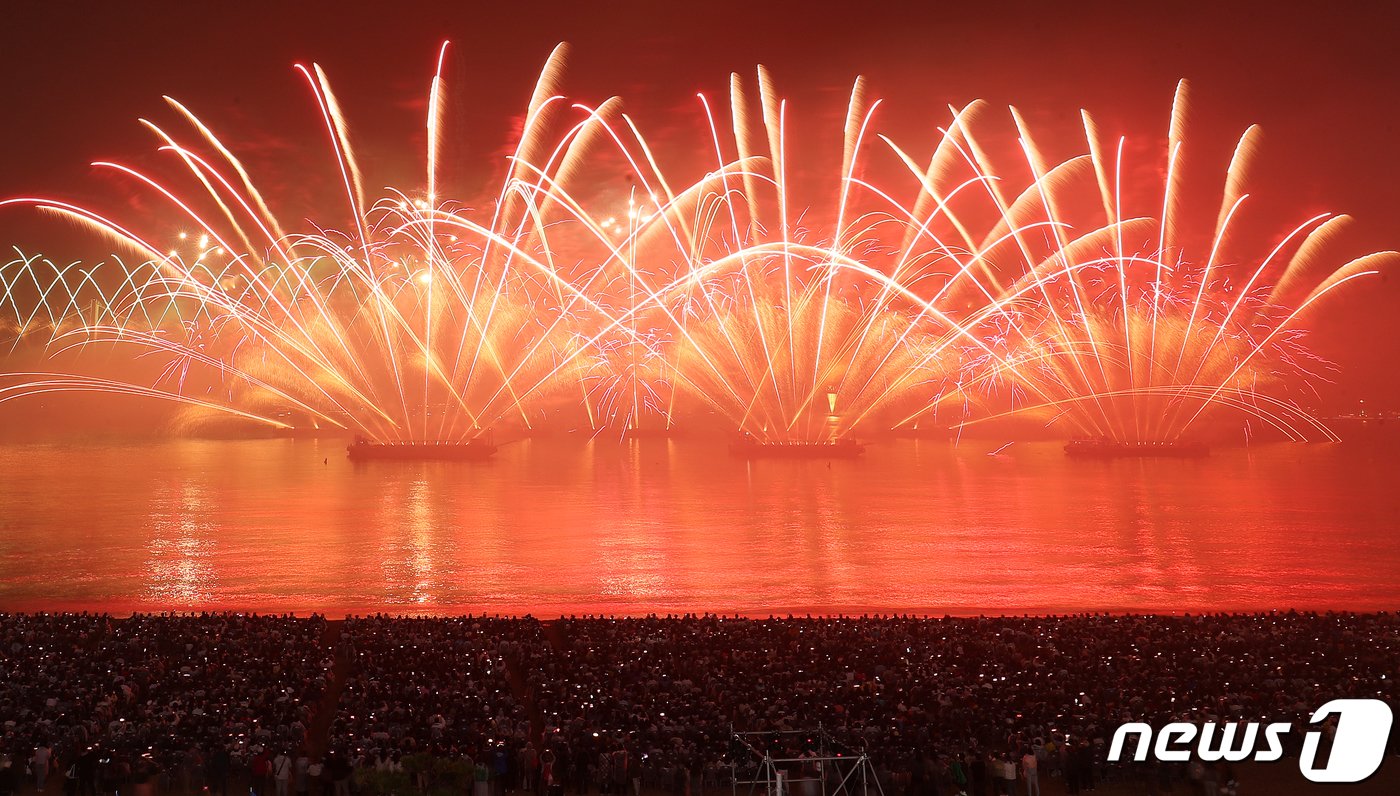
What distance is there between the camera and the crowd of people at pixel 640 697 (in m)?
13.8

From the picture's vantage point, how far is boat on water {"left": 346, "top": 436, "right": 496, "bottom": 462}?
6612 cm

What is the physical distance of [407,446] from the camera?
67000mm

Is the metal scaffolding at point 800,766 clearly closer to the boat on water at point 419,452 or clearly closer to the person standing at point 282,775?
the person standing at point 282,775

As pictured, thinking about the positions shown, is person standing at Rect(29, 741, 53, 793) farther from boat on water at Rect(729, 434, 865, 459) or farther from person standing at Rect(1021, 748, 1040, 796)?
boat on water at Rect(729, 434, 865, 459)

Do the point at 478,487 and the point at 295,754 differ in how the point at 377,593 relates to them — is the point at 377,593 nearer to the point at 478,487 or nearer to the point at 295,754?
the point at 295,754

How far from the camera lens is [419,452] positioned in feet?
219

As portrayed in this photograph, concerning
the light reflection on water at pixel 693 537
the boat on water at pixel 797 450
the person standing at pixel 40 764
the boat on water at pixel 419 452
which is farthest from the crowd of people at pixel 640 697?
the boat on water at pixel 797 450

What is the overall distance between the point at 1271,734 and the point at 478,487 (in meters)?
42.8

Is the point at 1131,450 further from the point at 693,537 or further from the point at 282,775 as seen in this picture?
the point at 282,775

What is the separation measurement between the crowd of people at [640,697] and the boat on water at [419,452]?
46.0 m

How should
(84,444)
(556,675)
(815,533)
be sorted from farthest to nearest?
(84,444)
(815,533)
(556,675)

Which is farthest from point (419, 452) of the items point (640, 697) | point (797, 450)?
point (640, 697)

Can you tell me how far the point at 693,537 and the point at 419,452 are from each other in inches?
1369

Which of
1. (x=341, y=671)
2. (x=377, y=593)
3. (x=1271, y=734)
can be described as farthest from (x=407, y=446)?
(x=1271, y=734)
